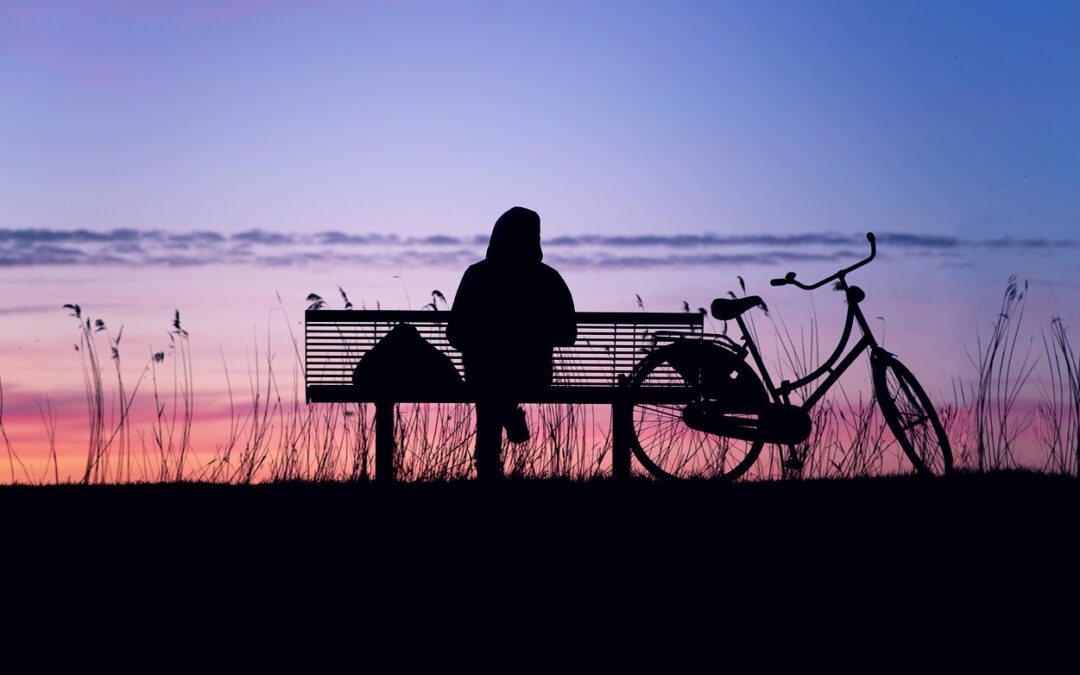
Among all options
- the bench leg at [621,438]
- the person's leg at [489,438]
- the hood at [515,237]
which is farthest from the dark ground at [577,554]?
the hood at [515,237]

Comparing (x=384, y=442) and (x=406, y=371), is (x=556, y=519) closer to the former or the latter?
(x=406, y=371)

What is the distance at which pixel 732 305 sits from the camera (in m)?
7.43

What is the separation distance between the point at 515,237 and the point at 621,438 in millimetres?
1503

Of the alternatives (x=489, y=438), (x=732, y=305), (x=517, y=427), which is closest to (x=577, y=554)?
(x=489, y=438)

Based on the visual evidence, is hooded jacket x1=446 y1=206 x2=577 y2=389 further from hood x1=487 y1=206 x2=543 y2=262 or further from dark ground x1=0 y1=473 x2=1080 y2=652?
dark ground x1=0 y1=473 x2=1080 y2=652

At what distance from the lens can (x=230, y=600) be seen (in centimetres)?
435

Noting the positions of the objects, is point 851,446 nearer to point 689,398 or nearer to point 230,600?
point 689,398

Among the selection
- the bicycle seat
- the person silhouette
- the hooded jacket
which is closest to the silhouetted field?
the person silhouette

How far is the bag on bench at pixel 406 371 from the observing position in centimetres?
702

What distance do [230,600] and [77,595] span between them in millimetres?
630

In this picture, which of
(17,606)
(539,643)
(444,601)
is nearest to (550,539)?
(444,601)

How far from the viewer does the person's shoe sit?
7.12m

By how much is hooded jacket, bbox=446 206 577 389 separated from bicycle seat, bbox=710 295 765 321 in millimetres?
1006

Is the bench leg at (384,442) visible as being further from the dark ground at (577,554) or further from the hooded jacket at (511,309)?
the hooded jacket at (511,309)
